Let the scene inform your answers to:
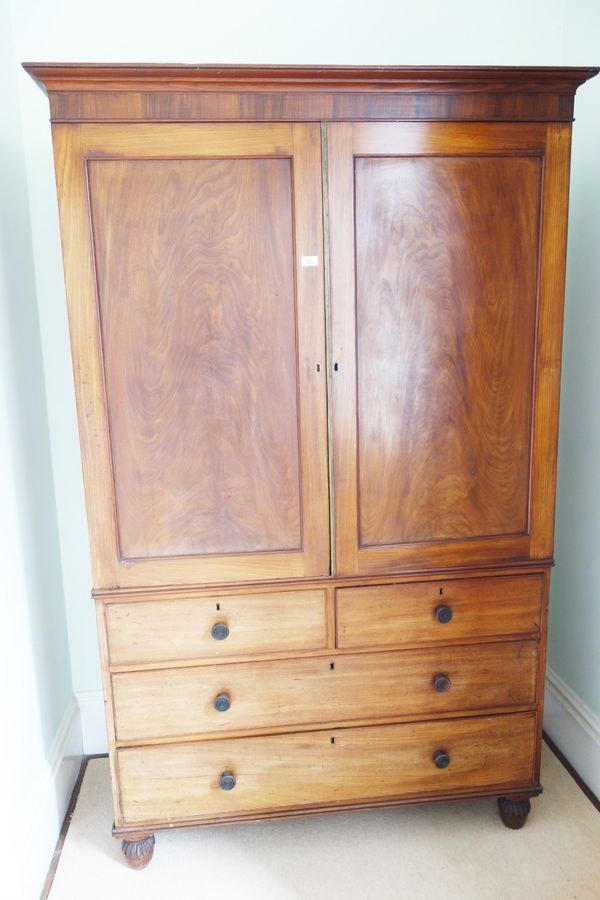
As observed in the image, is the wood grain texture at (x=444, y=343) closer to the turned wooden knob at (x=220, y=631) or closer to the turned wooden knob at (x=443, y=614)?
the turned wooden knob at (x=443, y=614)

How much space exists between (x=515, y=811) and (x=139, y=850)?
3.36 ft

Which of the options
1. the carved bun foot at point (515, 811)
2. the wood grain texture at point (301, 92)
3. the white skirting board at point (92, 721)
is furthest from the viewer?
the white skirting board at point (92, 721)

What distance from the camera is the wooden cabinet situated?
1460 millimetres

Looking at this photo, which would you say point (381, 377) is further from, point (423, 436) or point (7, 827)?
point (7, 827)

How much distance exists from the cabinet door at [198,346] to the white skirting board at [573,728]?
1.07 meters

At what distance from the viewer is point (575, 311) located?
2.08 m

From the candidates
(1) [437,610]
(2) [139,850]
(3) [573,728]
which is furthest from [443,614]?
(2) [139,850]

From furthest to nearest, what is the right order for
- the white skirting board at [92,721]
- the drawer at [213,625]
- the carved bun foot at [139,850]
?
1. the white skirting board at [92,721]
2. the carved bun foot at [139,850]
3. the drawer at [213,625]

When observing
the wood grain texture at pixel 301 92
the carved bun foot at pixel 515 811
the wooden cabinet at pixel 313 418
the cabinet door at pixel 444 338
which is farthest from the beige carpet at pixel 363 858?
the wood grain texture at pixel 301 92

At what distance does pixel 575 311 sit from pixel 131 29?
155 cm

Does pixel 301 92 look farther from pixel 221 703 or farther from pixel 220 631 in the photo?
pixel 221 703

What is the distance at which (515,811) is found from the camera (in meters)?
1.84

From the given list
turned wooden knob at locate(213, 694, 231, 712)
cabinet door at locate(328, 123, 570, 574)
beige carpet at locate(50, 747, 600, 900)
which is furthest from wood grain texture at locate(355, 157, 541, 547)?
beige carpet at locate(50, 747, 600, 900)

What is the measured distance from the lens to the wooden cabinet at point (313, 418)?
1460 millimetres
